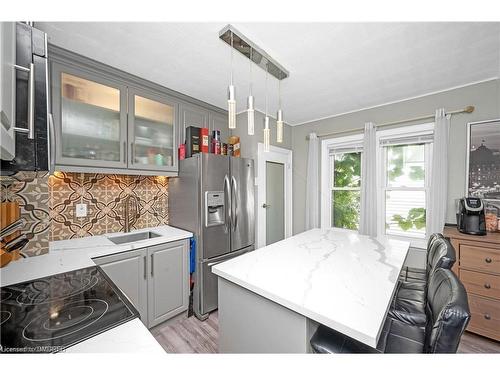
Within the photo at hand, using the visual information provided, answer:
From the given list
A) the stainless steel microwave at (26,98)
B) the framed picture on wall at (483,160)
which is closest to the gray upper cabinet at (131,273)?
the stainless steel microwave at (26,98)

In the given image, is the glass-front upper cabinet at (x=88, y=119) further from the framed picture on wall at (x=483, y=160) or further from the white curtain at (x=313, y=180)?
the framed picture on wall at (x=483, y=160)

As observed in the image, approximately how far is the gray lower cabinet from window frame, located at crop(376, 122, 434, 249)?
256 centimetres

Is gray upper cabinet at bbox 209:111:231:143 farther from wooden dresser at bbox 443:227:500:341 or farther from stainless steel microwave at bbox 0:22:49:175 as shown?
wooden dresser at bbox 443:227:500:341

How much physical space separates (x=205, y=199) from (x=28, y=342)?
156 centimetres

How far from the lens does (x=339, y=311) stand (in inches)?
32.6

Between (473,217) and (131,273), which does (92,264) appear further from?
(473,217)

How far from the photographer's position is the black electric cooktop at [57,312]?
2.15 ft

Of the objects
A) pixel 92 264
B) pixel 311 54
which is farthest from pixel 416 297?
pixel 92 264

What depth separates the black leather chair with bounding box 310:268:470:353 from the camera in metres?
0.71

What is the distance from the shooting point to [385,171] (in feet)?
9.08

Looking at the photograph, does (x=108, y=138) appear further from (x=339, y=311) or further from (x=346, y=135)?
(x=346, y=135)

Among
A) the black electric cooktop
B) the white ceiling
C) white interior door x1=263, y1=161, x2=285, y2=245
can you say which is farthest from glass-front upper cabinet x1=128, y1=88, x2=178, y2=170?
white interior door x1=263, y1=161, x2=285, y2=245

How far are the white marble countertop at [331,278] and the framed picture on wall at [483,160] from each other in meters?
1.14

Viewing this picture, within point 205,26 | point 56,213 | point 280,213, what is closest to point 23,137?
point 205,26
